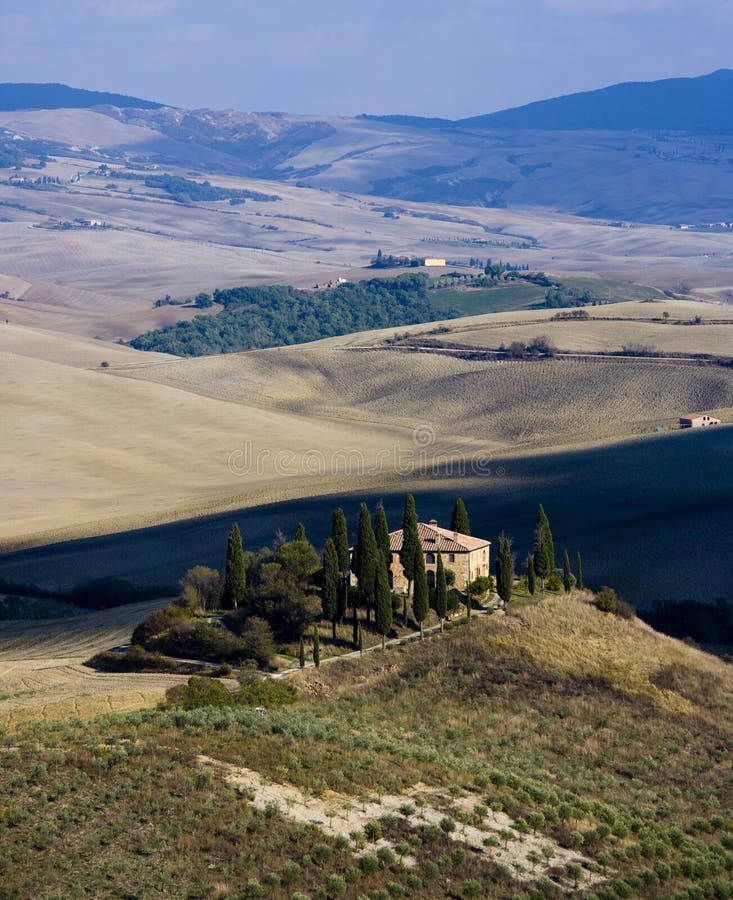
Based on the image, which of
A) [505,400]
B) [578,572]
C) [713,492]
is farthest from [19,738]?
[505,400]

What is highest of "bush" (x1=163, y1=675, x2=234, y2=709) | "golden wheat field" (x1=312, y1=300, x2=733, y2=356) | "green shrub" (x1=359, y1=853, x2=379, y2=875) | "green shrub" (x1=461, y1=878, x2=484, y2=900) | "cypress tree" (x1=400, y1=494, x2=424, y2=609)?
"golden wheat field" (x1=312, y1=300, x2=733, y2=356)

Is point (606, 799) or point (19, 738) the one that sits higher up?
point (19, 738)

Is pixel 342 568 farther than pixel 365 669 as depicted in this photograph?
Yes

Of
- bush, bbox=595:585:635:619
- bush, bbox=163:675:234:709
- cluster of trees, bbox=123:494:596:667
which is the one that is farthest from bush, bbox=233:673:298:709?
bush, bbox=595:585:635:619

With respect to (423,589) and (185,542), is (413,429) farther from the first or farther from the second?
(423,589)

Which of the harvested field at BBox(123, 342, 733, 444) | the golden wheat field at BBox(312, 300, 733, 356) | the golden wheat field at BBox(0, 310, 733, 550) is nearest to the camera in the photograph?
the golden wheat field at BBox(0, 310, 733, 550)

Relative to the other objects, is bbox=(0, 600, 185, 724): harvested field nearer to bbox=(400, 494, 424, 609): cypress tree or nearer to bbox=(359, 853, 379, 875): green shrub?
bbox=(400, 494, 424, 609): cypress tree
